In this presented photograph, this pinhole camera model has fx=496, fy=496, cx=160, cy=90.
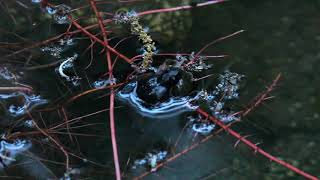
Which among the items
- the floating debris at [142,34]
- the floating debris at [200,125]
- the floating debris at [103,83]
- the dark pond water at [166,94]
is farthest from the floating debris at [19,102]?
the floating debris at [200,125]

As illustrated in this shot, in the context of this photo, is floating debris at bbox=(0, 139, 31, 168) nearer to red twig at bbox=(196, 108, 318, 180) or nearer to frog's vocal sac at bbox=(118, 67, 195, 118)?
frog's vocal sac at bbox=(118, 67, 195, 118)

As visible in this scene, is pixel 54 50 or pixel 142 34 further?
pixel 54 50

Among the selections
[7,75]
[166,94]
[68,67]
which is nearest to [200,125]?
[166,94]

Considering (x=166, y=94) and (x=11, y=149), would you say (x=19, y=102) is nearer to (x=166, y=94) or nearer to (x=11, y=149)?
(x=11, y=149)

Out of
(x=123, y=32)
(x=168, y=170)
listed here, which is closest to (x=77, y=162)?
(x=168, y=170)

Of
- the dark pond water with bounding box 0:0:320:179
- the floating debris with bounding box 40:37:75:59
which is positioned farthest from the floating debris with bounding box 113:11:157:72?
the floating debris with bounding box 40:37:75:59

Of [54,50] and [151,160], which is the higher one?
[54,50]

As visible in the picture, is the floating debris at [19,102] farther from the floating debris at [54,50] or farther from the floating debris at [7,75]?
the floating debris at [54,50]
